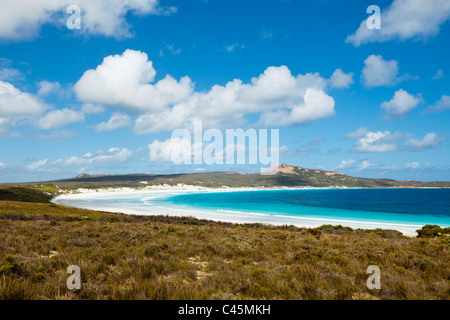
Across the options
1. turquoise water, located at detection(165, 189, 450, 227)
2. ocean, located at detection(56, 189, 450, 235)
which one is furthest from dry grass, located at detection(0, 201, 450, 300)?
turquoise water, located at detection(165, 189, 450, 227)

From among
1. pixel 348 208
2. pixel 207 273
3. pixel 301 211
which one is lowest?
pixel 348 208

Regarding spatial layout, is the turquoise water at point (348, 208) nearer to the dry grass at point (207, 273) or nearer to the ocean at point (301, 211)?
the ocean at point (301, 211)

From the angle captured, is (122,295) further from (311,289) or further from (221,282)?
(311,289)

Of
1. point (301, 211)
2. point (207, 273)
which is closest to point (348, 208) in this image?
point (301, 211)

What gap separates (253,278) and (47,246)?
9613mm

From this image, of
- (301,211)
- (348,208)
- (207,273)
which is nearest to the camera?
(207,273)

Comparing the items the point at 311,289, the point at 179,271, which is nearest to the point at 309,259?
the point at 311,289

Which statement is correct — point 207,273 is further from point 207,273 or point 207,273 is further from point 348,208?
point 348,208

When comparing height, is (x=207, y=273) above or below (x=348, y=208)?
above

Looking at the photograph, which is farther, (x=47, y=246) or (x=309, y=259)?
(x=47, y=246)

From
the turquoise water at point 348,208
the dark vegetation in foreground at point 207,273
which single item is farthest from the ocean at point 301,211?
the dark vegetation in foreground at point 207,273

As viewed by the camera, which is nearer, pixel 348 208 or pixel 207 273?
pixel 207 273
